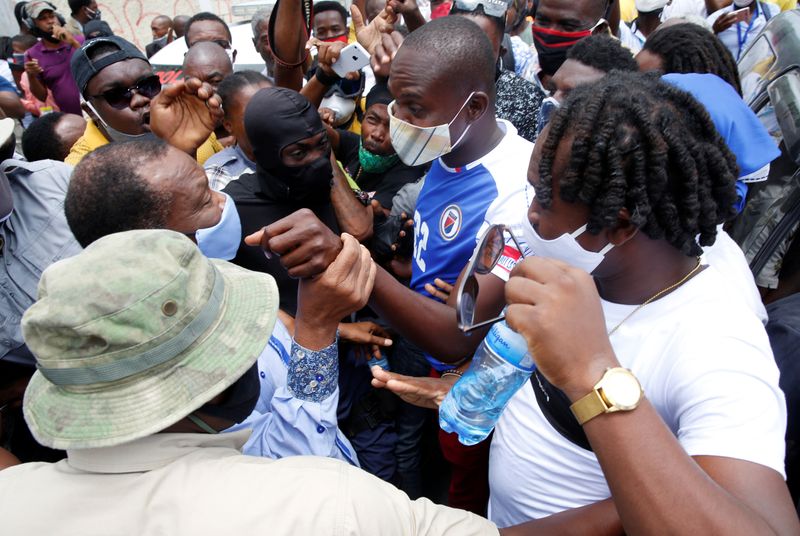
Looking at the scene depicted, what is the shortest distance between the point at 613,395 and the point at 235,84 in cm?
304

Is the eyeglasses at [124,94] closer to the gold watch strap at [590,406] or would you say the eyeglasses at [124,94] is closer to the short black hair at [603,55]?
the short black hair at [603,55]

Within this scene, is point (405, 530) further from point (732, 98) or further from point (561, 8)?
point (561, 8)

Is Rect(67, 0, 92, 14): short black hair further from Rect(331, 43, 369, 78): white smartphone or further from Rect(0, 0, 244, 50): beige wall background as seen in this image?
Rect(331, 43, 369, 78): white smartphone

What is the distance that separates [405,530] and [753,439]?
0.76 m

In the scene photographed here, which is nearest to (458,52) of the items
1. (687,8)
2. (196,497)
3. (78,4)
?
(196,497)

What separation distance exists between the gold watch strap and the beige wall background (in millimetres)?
12228

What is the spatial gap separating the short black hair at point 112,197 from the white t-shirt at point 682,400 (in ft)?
5.17

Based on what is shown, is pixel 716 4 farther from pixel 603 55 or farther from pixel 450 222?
pixel 450 222

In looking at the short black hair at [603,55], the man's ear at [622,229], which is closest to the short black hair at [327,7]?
the short black hair at [603,55]

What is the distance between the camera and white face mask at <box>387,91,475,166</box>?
220 cm

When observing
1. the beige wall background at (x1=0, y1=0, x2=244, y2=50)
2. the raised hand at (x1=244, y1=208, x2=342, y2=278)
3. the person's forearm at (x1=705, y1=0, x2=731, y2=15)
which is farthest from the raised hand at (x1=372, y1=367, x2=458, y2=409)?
the beige wall background at (x1=0, y1=0, x2=244, y2=50)

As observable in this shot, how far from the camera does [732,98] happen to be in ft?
6.88

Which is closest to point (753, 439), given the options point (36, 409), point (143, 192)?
point (36, 409)

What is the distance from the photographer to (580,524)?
1286 mm
